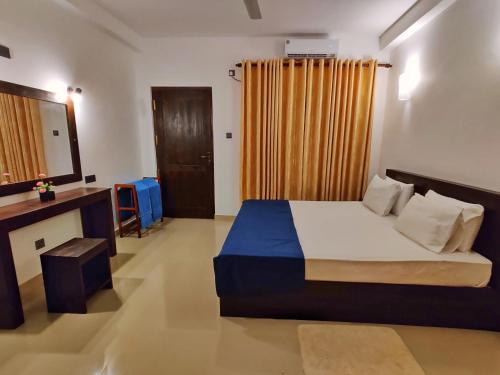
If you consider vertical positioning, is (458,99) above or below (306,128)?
above

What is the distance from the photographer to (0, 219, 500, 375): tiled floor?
4.94ft

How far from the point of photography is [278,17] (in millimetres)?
3016

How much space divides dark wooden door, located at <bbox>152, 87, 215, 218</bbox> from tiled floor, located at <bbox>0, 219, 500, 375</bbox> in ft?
6.58

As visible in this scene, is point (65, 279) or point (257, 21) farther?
point (257, 21)

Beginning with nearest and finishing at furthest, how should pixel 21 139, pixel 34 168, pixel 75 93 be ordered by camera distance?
pixel 21 139 → pixel 34 168 → pixel 75 93

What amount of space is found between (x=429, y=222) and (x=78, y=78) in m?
3.74

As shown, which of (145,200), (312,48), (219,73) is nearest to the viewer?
(312,48)

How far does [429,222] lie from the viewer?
6.37 ft

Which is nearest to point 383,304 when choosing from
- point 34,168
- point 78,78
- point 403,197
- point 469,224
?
point 469,224

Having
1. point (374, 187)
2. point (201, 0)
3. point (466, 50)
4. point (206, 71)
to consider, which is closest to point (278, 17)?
Answer: point (201, 0)

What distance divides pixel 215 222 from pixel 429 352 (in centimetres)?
305

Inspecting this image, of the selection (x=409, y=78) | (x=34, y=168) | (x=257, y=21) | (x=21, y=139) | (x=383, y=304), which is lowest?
(x=383, y=304)

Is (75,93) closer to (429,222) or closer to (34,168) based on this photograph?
(34,168)

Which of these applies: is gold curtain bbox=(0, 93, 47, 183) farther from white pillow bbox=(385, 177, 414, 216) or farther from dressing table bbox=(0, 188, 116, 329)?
white pillow bbox=(385, 177, 414, 216)
